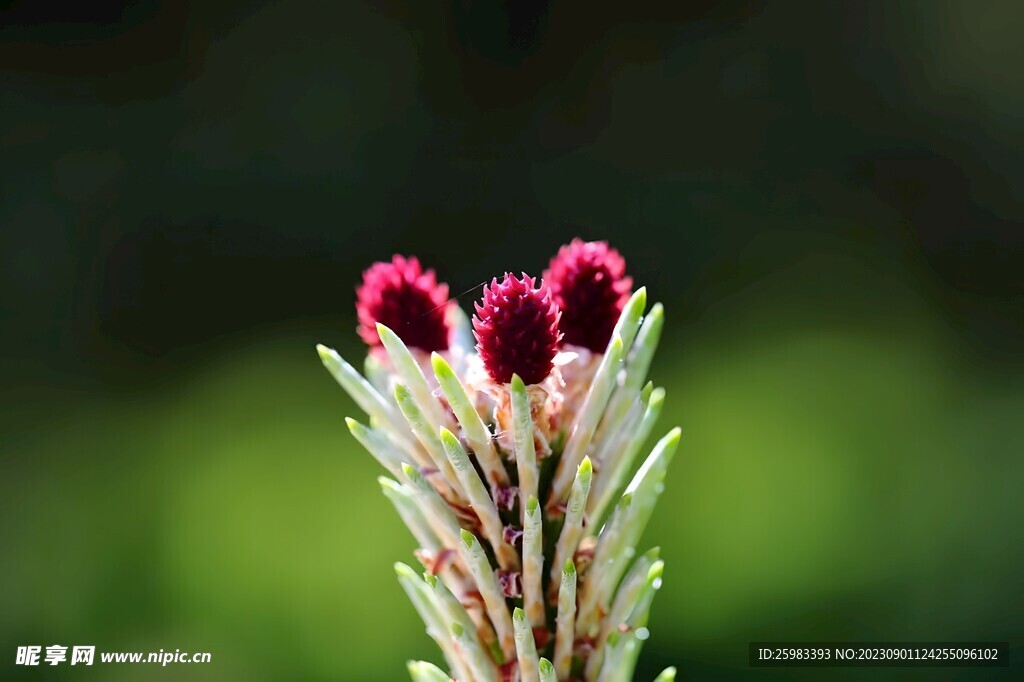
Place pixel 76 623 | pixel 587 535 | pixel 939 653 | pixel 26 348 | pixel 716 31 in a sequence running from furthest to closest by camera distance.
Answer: pixel 716 31
pixel 26 348
pixel 76 623
pixel 939 653
pixel 587 535

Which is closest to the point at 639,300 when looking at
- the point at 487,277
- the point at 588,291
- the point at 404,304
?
the point at 588,291

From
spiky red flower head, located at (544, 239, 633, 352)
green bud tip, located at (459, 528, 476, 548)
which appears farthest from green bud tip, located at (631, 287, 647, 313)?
green bud tip, located at (459, 528, 476, 548)

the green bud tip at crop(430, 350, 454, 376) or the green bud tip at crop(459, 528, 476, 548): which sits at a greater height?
the green bud tip at crop(430, 350, 454, 376)

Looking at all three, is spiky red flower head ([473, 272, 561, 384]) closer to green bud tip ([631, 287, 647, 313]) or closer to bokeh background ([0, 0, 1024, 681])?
green bud tip ([631, 287, 647, 313])

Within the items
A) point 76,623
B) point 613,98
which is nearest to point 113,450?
point 76,623

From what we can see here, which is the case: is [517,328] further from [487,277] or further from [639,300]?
[487,277]

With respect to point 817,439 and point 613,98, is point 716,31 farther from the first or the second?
point 817,439

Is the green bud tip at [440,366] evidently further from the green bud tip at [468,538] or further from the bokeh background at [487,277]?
the bokeh background at [487,277]

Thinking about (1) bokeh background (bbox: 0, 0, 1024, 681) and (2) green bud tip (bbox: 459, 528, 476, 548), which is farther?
(1) bokeh background (bbox: 0, 0, 1024, 681)
